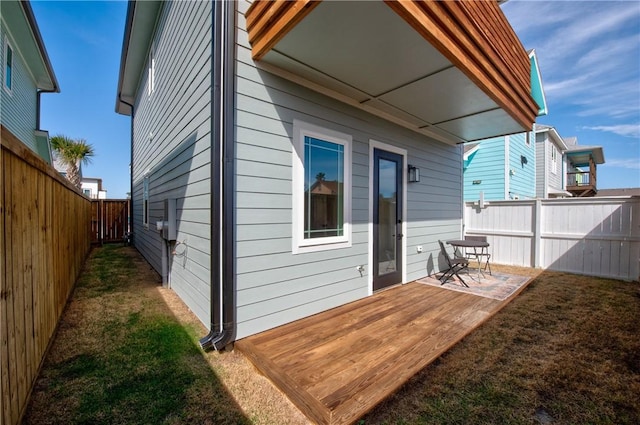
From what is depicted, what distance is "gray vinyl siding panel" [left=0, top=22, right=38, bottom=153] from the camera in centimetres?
659

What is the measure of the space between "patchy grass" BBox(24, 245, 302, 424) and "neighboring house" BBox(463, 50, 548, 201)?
938 cm

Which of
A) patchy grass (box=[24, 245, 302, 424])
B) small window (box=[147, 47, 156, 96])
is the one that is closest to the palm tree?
small window (box=[147, 47, 156, 96])

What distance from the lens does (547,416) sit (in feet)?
6.07

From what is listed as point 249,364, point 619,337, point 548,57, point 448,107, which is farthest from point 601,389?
point 548,57

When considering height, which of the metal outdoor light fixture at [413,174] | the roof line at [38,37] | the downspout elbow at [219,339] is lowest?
the downspout elbow at [219,339]

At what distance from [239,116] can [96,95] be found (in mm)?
16976

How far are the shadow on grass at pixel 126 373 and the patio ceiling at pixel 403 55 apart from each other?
3.02 m

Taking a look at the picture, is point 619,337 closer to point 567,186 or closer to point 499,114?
point 499,114

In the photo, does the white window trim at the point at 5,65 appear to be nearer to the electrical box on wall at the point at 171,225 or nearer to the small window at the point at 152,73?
the small window at the point at 152,73

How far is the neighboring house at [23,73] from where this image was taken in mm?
6305

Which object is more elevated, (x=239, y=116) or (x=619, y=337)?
(x=239, y=116)

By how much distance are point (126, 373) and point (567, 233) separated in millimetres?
8598

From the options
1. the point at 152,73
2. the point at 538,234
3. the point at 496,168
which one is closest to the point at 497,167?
the point at 496,168

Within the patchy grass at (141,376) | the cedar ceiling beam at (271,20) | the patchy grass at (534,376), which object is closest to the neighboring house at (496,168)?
the patchy grass at (534,376)
